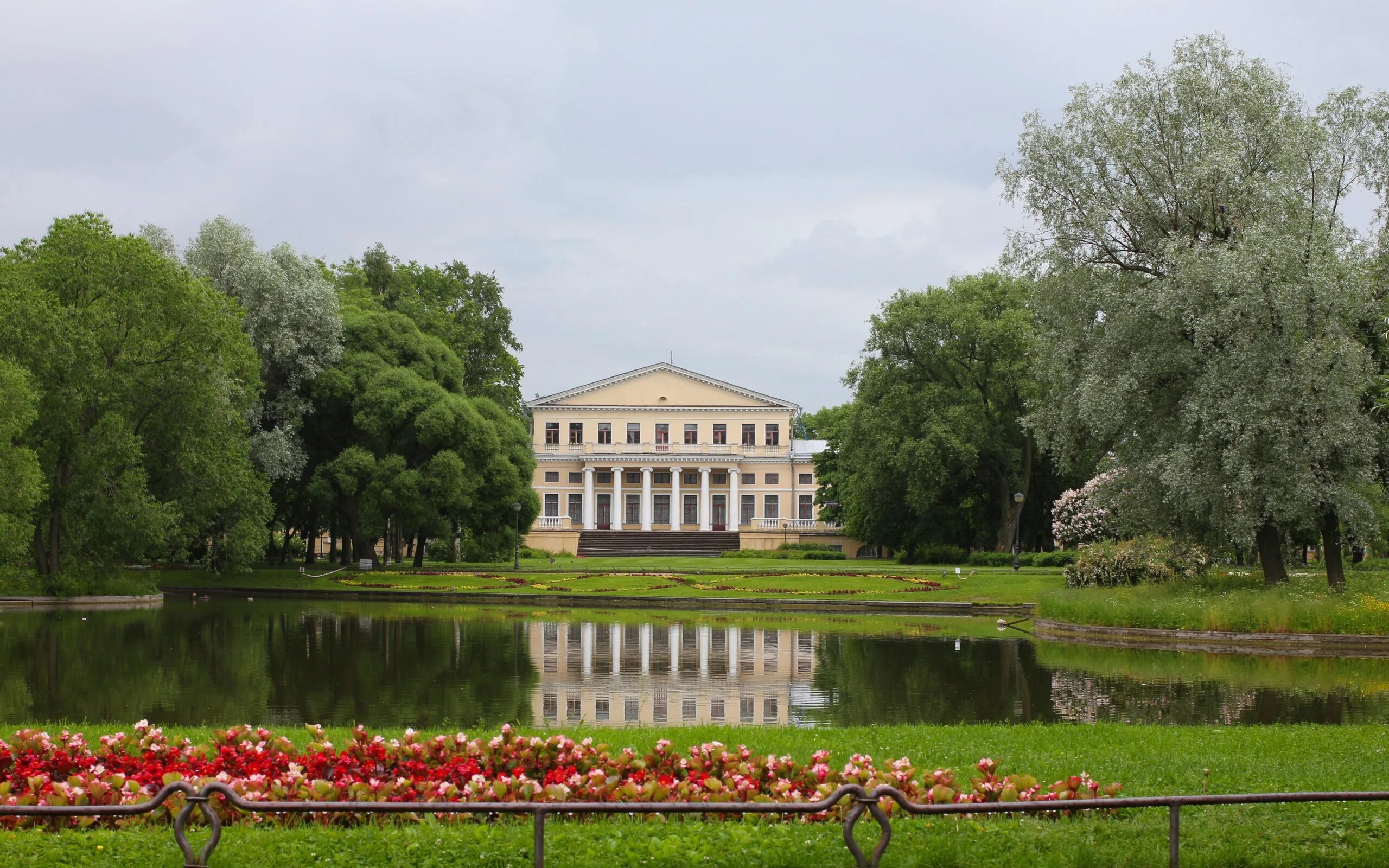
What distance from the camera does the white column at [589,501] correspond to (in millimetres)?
79000

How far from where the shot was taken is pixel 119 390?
1334 inches

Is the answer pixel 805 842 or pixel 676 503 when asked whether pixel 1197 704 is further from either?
pixel 676 503

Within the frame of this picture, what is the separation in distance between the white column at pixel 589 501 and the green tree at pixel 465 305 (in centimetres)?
1739

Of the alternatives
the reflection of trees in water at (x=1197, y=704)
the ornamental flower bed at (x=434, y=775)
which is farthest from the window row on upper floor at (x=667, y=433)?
the ornamental flower bed at (x=434, y=775)

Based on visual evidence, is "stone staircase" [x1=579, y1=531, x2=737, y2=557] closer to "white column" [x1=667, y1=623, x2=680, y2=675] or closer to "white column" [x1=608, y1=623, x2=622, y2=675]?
"white column" [x1=608, y1=623, x2=622, y2=675]

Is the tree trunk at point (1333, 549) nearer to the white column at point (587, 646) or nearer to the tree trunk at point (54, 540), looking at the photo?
the white column at point (587, 646)

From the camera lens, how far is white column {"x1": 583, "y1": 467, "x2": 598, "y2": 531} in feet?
259

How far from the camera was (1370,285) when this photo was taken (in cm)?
2347

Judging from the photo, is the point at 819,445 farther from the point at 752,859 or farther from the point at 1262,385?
the point at 752,859

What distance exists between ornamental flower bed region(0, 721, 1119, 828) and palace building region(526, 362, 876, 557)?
69.9 metres

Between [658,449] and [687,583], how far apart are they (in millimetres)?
40756

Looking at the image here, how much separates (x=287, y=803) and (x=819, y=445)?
267ft

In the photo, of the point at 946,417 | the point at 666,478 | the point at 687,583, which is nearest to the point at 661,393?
the point at 666,478

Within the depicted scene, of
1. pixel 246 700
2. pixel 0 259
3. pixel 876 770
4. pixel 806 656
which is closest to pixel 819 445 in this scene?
pixel 0 259
